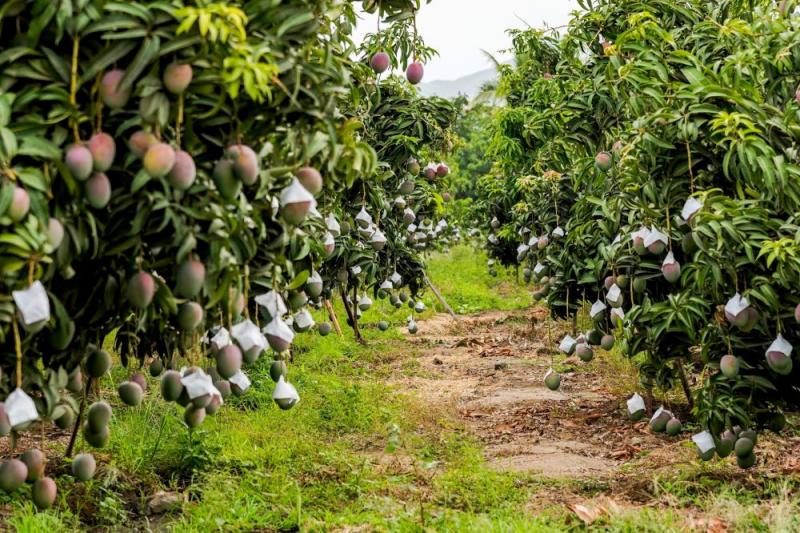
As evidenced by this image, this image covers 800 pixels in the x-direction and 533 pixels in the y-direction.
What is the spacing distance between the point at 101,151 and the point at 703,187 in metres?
2.22

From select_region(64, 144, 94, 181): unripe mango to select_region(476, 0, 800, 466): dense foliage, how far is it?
188cm

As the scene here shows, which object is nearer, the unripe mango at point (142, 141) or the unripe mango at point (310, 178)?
the unripe mango at point (142, 141)

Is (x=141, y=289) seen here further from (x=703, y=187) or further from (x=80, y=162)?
(x=703, y=187)

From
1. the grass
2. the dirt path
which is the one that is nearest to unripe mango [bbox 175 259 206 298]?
the grass

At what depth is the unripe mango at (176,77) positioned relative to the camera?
5.18ft

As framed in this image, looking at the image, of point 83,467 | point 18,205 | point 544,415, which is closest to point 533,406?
point 544,415

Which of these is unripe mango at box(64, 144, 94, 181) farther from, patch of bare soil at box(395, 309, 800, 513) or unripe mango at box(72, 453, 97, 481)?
patch of bare soil at box(395, 309, 800, 513)

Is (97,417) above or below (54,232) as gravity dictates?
below

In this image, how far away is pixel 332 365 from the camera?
647cm

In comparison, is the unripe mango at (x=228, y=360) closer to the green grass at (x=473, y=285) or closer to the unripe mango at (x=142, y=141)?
the unripe mango at (x=142, y=141)

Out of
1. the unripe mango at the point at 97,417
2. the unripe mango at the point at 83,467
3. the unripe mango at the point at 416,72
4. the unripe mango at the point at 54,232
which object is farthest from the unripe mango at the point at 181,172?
the unripe mango at the point at 416,72

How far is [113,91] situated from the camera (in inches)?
62.7

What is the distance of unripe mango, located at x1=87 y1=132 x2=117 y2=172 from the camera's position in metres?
1.58

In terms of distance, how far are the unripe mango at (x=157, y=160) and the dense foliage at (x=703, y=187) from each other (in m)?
1.77
